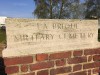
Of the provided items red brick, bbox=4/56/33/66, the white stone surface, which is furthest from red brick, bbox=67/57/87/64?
red brick, bbox=4/56/33/66

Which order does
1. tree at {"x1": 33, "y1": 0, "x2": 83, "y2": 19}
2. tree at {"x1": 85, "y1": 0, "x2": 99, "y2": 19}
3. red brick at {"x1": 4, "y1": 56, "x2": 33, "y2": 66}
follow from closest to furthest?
red brick at {"x1": 4, "y1": 56, "x2": 33, "y2": 66} < tree at {"x1": 85, "y1": 0, "x2": 99, "y2": 19} < tree at {"x1": 33, "y1": 0, "x2": 83, "y2": 19}

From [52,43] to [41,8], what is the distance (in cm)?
4097

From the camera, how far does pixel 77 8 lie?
44750 mm

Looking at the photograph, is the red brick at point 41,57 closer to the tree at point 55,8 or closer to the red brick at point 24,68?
the red brick at point 24,68

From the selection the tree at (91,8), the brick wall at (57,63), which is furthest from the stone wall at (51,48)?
the tree at (91,8)

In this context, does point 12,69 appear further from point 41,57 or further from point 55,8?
point 55,8

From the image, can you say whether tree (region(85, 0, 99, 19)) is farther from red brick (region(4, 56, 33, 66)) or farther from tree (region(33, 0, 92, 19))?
red brick (region(4, 56, 33, 66))

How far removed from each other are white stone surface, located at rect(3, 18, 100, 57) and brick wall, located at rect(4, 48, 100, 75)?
6 centimetres

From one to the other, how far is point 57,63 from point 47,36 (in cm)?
32

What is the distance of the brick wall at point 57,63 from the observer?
2400mm

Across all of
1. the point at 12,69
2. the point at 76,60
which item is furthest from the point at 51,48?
the point at 12,69

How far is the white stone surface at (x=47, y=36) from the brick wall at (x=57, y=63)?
0.06 metres

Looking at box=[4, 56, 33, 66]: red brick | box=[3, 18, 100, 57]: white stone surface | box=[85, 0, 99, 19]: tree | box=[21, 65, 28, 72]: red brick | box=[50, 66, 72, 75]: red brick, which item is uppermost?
box=[85, 0, 99, 19]: tree

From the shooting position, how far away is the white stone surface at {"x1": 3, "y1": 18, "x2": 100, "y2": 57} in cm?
237
